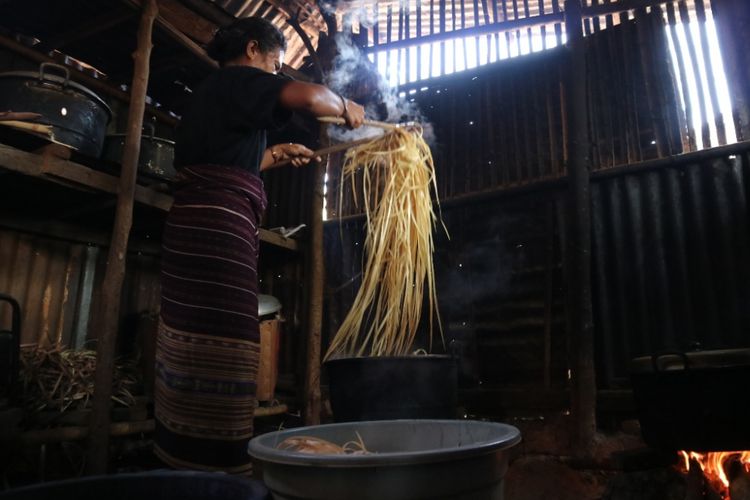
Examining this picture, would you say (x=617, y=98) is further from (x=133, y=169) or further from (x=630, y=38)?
(x=133, y=169)

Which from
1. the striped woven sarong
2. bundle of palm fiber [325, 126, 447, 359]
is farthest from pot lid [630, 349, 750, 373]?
the striped woven sarong

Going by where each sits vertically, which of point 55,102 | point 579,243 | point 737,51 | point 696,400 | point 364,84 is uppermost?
point 364,84

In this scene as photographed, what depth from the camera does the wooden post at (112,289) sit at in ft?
11.6

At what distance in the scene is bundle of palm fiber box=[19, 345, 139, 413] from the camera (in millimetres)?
3750

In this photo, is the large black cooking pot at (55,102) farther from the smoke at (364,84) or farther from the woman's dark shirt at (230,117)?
the smoke at (364,84)

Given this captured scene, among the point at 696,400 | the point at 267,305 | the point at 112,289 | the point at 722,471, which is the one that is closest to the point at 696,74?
the point at 696,400

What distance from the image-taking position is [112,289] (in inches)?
145

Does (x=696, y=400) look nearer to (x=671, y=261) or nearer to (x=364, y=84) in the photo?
(x=671, y=261)

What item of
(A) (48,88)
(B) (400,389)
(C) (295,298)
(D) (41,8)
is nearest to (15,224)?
(A) (48,88)

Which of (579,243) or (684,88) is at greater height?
(684,88)

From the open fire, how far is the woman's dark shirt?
3.26 metres

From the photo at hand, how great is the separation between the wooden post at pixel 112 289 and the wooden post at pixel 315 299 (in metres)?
1.97

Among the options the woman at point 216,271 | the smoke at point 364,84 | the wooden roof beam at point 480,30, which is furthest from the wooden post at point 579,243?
the woman at point 216,271

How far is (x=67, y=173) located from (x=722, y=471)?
4.80 m
